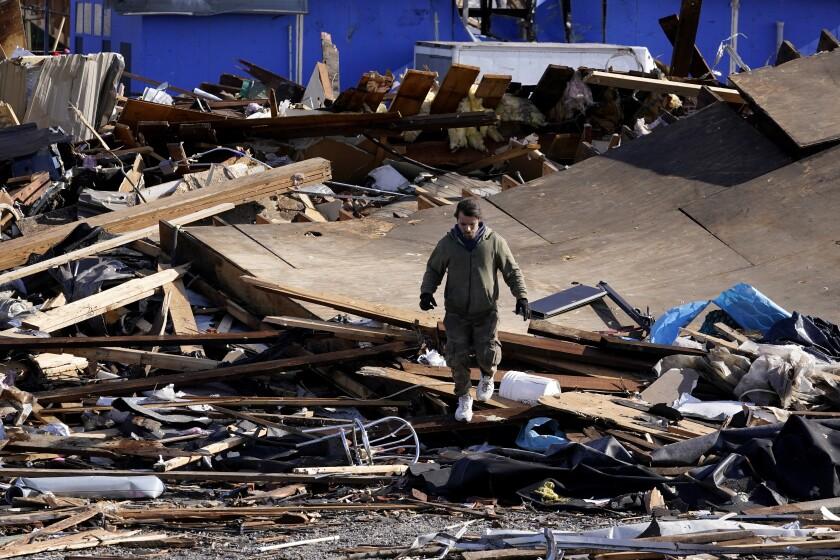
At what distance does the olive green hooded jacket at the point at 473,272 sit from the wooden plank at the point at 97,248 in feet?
16.0

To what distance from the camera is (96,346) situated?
1009 cm

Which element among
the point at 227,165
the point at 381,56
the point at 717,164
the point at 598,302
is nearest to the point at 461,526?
the point at 598,302

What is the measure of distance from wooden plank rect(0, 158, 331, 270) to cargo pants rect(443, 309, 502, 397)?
19.0ft

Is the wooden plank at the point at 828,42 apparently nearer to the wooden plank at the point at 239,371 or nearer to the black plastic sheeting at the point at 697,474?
the wooden plank at the point at 239,371

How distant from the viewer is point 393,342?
946cm

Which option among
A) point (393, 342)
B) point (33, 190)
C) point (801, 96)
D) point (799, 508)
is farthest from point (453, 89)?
point (799, 508)

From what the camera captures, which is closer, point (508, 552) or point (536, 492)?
point (508, 552)

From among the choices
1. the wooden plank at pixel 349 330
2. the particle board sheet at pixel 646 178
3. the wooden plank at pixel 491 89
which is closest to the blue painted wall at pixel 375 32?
the wooden plank at pixel 491 89

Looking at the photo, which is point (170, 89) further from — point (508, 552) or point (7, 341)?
point (508, 552)

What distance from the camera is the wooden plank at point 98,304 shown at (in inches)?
413

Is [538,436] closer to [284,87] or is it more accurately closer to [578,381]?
[578,381]

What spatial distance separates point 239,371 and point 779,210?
6.21m

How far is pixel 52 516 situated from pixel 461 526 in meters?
2.30

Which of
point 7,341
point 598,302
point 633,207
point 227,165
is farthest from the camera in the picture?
point 227,165
